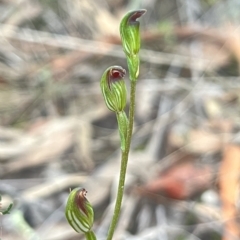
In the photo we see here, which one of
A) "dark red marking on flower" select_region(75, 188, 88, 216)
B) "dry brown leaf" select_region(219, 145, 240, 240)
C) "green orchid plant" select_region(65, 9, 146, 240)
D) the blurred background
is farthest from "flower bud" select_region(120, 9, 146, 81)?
"dry brown leaf" select_region(219, 145, 240, 240)

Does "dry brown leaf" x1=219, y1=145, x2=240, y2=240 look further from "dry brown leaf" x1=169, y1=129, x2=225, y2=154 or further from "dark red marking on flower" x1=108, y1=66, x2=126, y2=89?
"dark red marking on flower" x1=108, y1=66, x2=126, y2=89

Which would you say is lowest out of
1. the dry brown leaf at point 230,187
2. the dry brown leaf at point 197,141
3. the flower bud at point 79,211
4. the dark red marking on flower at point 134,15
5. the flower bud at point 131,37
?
the dry brown leaf at point 230,187

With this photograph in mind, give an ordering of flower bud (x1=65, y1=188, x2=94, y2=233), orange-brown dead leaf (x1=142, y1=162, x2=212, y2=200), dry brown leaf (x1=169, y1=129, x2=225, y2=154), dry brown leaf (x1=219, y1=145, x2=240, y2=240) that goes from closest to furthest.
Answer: flower bud (x1=65, y1=188, x2=94, y2=233), dry brown leaf (x1=219, y1=145, x2=240, y2=240), orange-brown dead leaf (x1=142, y1=162, x2=212, y2=200), dry brown leaf (x1=169, y1=129, x2=225, y2=154)

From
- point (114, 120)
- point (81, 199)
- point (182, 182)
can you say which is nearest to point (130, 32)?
point (81, 199)

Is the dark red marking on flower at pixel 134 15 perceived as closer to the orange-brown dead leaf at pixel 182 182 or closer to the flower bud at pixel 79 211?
the flower bud at pixel 79 211

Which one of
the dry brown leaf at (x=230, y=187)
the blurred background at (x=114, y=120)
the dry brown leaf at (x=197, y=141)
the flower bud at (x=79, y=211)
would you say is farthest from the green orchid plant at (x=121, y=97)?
Answer: the dry brown leaf at (x=197, y=141)

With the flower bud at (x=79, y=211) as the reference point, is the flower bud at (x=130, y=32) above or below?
above

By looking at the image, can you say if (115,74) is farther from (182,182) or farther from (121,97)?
(182,182)
